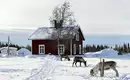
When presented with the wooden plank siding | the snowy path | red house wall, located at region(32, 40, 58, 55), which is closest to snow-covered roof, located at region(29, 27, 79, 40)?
red house wall, located at region(32, 40, 58, 55)

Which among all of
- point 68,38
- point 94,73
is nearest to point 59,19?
point 68,38

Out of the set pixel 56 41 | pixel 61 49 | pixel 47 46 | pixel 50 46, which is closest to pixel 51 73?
pixel 61 49

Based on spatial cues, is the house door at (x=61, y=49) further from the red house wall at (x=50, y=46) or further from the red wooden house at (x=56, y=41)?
the red house wall at (x=50, y=46)

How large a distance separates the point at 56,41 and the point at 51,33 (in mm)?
2055

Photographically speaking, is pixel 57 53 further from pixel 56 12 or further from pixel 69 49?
pixel 56 12

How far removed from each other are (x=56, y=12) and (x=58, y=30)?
3913mm

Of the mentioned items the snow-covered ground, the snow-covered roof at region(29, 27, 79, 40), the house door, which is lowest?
the snow-covered ground

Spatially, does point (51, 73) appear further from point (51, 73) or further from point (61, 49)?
point (61, 49)

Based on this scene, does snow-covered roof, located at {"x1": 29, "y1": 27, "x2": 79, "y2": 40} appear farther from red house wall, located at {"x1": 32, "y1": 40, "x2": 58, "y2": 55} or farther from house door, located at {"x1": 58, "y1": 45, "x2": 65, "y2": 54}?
house door, located at {"x1": 58, "y1": 45, "x2": 65, "y2": 54}

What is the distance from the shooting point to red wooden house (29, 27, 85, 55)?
173 feet

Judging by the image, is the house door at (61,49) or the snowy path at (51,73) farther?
the house door at (61,49)

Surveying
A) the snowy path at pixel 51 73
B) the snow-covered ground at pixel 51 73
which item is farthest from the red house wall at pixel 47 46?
the snowy path at pixel 51 73

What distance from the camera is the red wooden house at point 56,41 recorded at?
173 ft

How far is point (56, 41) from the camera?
178 ft
